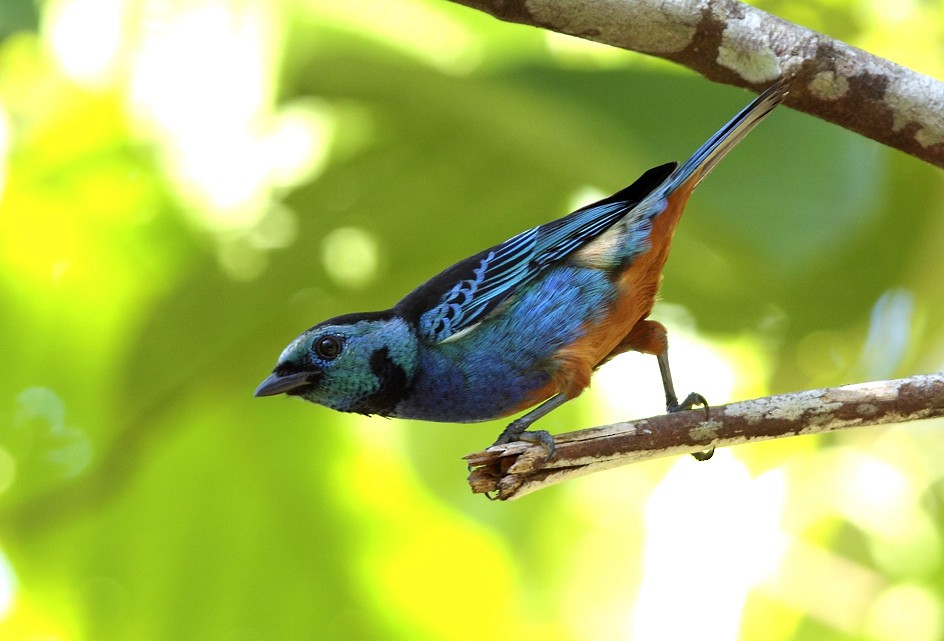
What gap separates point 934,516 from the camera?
16.3 ft

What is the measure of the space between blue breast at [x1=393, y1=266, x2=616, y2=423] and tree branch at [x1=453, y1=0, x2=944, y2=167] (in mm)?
673

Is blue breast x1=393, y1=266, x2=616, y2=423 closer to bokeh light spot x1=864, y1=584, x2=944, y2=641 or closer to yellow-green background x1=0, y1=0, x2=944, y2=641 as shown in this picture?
yellow-green background x1=0, y1=0, x2=944, y2=641

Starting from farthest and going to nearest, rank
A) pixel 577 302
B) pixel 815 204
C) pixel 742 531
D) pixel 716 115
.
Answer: pixel 742 531
pixel 716 115
pixel 815 204
pixel 577 302

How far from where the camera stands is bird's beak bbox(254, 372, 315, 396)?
2484 mm

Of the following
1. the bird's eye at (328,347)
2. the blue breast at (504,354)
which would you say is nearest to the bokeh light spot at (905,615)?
the blue breast at (504,354)

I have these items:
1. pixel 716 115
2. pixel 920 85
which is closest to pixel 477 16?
pixel 716 115

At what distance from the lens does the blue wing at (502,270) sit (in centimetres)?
267

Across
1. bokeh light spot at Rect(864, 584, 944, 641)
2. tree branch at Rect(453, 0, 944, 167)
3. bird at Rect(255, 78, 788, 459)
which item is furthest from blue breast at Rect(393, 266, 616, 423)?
bokeh light spot at Rect(864, 584, 944, 641)

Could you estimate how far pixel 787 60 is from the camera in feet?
7.68

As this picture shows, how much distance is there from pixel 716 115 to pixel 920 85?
5.81 ft

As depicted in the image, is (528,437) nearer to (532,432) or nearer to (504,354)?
(532,432)

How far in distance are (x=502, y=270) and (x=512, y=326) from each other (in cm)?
19

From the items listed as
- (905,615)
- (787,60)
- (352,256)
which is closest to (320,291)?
(352,256)

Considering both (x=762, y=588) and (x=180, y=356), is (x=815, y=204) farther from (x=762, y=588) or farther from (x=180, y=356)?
(x=180, y=356)
